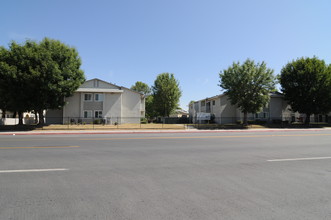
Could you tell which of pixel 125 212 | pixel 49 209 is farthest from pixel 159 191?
pixel 49 209

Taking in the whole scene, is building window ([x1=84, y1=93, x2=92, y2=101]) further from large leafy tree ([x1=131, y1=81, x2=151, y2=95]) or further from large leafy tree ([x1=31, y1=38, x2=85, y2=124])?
large leafy tree ([x1=131, y1=81, x2=151, y2=95])

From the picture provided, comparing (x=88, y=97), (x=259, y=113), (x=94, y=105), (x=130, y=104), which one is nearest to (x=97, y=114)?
(x=94, y=105)

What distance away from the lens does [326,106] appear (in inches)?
1419

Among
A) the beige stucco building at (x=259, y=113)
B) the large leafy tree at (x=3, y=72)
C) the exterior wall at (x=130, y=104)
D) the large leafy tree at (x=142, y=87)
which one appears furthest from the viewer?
the large leafy tree at (x=142, y=87)

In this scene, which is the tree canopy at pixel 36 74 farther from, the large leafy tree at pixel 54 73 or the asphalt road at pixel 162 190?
the asphalt road at pixel 162 190

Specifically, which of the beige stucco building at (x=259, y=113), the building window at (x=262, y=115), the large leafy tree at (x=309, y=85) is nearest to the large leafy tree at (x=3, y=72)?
the beige stucco building at (x=259, y=113)

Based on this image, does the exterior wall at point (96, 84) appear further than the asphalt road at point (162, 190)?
Yes

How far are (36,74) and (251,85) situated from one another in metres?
30.8

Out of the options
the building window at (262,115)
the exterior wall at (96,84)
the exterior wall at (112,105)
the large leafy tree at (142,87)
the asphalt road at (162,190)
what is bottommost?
the asphalt road at (162,190)

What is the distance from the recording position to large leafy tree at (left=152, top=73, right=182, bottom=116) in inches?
2122

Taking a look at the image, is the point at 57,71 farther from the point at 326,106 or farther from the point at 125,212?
the point at 326,106

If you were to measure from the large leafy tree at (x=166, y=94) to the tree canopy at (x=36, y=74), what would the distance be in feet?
91.5

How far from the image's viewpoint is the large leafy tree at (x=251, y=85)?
110ft

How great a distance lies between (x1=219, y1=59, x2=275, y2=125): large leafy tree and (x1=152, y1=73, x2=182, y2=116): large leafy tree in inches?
838
